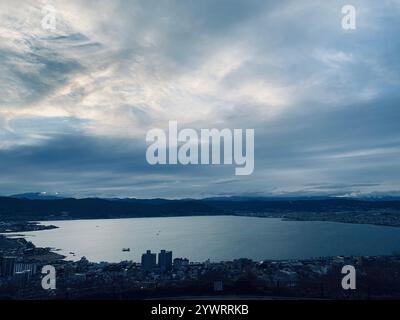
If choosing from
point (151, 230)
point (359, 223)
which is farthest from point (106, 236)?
point (359, 223)

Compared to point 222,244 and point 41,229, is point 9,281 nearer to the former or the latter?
point 222,244

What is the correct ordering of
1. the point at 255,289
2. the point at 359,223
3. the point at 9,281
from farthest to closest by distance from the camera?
the point at 359,223 < the point at 9,281 < the point at 255,289

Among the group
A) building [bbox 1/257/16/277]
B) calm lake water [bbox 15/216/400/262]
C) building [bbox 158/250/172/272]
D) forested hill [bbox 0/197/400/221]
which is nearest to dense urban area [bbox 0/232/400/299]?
building [bbox 1/257/16/277]

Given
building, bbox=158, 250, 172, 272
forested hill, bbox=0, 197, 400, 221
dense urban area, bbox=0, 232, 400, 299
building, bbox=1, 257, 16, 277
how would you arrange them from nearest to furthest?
1. dense urban area, bbox=0, 232, 400, 299
2. building, bbox=1, 257, 16, 277
3. building, bbox=158, 250, 172, 272
4. forested hill, bbox=0, 197, 400, 221

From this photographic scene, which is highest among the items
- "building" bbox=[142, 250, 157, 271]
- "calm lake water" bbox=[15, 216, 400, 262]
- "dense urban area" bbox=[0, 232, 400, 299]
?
"dense urban area" bbox=[0, 232, 400, 299]

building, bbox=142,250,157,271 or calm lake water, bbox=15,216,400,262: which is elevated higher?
building, bbox=142,250,157,271

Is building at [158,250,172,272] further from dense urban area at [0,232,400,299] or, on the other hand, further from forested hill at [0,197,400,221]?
forested hill at [0,197,400,221]

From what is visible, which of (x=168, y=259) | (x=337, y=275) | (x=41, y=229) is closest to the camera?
(x=337, y=275)

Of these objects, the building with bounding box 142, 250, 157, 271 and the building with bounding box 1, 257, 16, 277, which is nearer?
the building with bounding box 1, 257, 16, 277

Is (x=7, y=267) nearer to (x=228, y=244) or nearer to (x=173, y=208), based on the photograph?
(x=228, y=244)
